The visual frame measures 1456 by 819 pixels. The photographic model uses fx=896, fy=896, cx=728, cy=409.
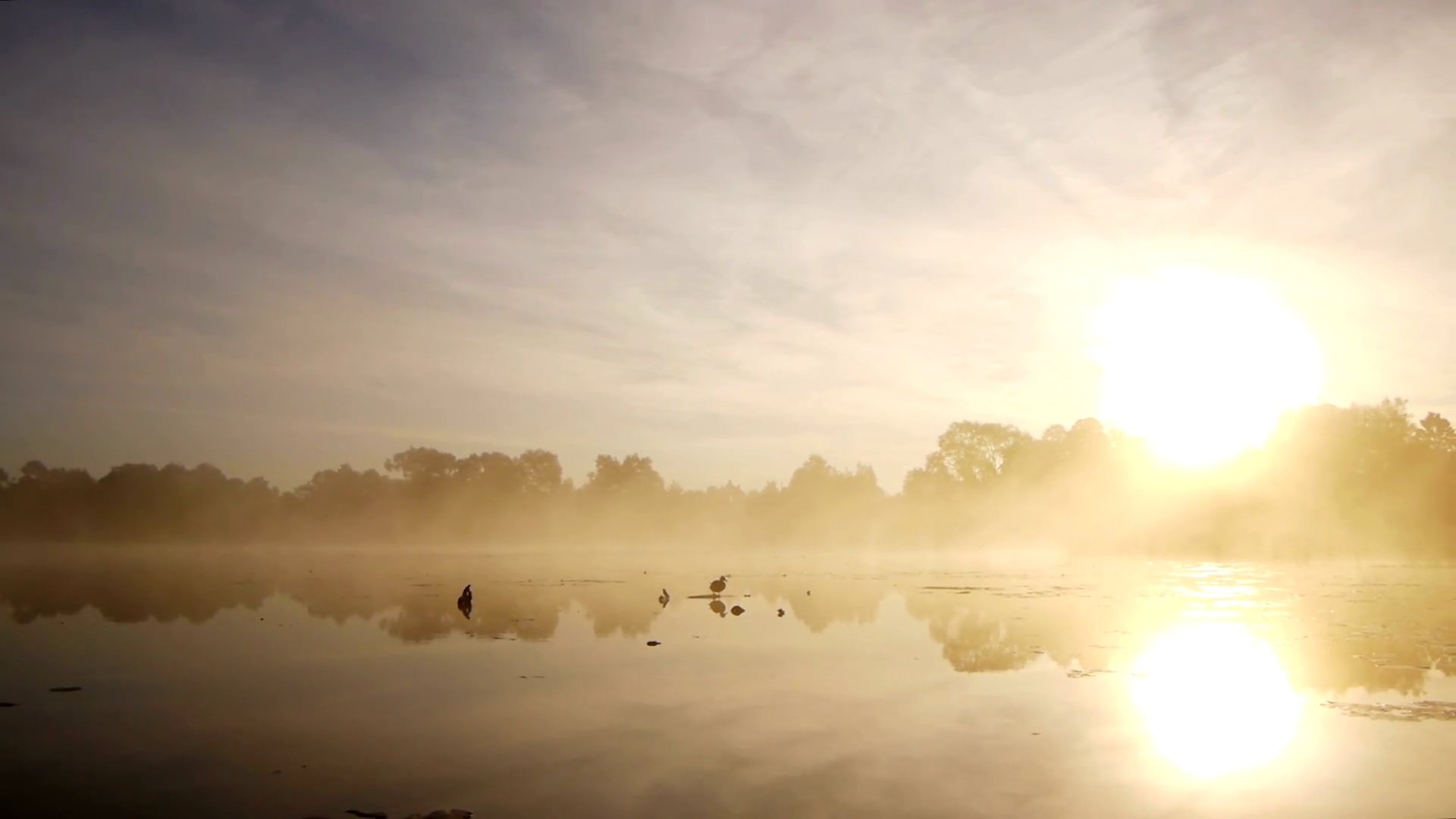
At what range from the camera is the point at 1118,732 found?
43.6 ft

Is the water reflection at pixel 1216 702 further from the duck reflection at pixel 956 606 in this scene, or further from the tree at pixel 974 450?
the tree at pixel 974 450

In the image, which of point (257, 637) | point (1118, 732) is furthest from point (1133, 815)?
point (257, 637)

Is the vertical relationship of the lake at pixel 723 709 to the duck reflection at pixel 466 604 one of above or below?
below

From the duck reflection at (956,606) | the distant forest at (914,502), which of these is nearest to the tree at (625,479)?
the distant forest at (914,502)

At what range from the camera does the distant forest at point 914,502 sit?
318ft

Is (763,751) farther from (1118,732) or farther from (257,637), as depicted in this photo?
(257,637)

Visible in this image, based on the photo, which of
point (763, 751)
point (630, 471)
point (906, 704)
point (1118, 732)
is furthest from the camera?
point (630, 471)

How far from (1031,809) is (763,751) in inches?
143

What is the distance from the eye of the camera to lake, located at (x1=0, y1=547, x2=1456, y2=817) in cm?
1026

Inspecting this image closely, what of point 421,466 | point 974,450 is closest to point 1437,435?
point 974,450

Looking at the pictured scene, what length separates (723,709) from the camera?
14820 mm

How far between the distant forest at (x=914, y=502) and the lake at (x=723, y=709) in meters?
76.0

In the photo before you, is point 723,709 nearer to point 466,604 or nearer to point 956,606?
point 466,604

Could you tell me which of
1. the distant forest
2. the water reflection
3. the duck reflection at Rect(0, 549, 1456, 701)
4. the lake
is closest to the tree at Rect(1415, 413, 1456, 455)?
the distant forest
